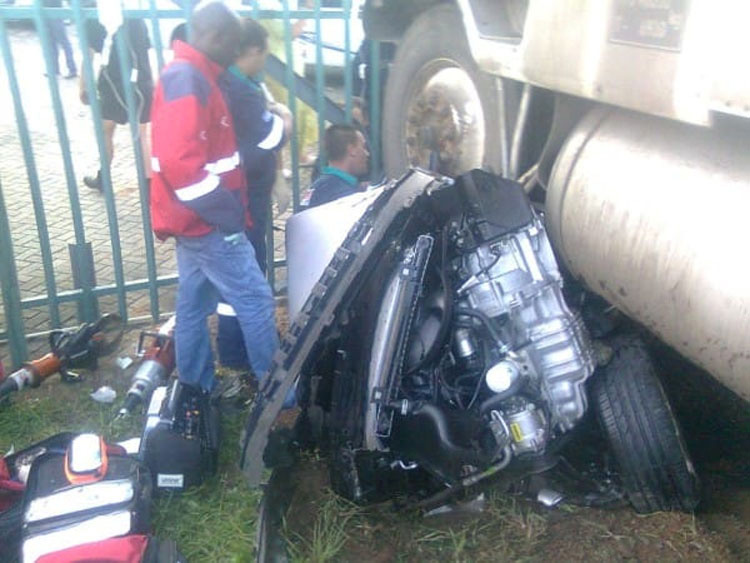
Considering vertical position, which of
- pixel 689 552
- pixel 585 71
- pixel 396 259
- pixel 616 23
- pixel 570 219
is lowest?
pixel 689 552

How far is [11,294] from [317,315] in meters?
2.05

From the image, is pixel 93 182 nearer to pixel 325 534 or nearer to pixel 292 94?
pixel 292 94

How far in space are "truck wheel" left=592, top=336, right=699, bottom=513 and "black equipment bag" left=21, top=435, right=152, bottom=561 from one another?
5.53ft

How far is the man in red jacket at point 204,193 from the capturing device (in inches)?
112

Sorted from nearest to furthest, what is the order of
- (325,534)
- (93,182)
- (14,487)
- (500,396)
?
(500,396), (325,534), (14,487), (93,182)

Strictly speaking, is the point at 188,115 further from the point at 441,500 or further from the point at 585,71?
the point at 441,500

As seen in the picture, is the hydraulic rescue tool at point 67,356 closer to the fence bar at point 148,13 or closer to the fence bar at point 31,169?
the fence bar at point 31,169

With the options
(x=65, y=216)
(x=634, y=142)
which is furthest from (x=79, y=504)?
(x=65, y=216)

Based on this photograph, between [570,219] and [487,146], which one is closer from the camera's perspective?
[570,219]

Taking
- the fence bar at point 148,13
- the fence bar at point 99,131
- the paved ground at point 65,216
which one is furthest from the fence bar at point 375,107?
the fence bar at point 99,131

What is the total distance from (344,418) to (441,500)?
0.45 meters

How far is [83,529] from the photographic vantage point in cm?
246

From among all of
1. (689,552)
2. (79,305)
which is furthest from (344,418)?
(79,305)

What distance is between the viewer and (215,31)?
292cm
